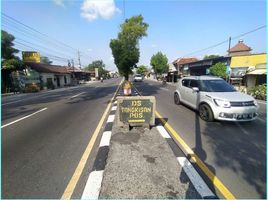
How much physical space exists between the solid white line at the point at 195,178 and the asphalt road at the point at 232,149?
0.41 ft

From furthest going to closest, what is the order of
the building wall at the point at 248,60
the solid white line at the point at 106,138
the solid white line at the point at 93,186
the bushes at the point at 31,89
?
the bushes at the point at 31,89
the building wall at the point at 248,60
the solid white line at the point at 106,138
the solid white line at the point at 93,186

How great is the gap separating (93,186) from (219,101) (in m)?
5.44

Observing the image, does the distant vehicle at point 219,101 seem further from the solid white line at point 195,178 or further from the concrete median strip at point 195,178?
the solid white line at point 195,178

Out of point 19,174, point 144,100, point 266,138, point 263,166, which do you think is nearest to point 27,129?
point 19,174

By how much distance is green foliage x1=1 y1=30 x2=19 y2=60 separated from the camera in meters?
27.2

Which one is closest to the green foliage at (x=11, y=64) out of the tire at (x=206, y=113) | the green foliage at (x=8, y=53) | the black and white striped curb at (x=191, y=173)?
the green foliage at (x=8, y=53)

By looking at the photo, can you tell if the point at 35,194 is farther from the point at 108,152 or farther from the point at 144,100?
the point at 144,100

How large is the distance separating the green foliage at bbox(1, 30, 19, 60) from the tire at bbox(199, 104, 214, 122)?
95.8ft

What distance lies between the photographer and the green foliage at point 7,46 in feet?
89.3

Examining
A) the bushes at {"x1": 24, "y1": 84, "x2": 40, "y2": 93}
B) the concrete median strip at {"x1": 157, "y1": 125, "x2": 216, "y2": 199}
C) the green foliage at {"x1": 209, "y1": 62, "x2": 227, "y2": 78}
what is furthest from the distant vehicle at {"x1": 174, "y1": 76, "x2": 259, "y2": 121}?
the bushes at {"x1": 24, "y1": 84, "x2": 40, "y2": 93}

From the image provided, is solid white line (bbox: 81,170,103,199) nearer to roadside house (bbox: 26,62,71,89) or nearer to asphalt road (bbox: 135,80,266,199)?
asphalt road (bbox: 135,80,266,199)

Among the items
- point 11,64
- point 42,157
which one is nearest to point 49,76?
point 11,64

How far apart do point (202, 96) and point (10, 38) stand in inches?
1179

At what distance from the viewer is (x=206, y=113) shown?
759 centimetres
